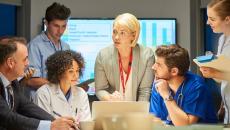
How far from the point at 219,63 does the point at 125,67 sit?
0.96 m

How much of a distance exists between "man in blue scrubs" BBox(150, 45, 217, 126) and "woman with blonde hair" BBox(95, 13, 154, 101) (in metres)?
0.18

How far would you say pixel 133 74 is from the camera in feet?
10.3

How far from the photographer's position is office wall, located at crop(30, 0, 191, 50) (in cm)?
482

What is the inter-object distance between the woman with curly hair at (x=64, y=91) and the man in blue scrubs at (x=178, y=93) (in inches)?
19.3

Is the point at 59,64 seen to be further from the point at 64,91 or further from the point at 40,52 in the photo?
the point at 40,52

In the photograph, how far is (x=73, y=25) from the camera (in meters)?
4.82

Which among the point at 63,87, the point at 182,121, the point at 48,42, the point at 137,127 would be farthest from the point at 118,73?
the point at 137,127

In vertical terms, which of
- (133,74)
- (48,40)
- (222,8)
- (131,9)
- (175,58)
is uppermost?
(131,9)

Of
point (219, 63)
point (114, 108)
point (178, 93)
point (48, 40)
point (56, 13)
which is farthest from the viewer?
point (48, 40)

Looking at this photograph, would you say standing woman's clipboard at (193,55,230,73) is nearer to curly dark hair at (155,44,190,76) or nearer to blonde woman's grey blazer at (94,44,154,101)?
curly dark hair at (155,44,190,76)

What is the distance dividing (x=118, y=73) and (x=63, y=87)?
393mm

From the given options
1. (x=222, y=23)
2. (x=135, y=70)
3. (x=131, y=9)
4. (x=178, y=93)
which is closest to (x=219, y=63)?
(x=222, y=23)

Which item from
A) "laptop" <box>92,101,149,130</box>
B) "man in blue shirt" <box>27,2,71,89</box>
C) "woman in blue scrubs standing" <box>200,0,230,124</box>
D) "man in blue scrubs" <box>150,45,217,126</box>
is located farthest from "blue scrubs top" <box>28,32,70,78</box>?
"laptop" <box>92,101,149,130</box>

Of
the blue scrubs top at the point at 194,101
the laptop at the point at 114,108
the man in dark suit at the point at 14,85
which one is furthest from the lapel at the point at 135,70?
the laptop at the point at 114,108
